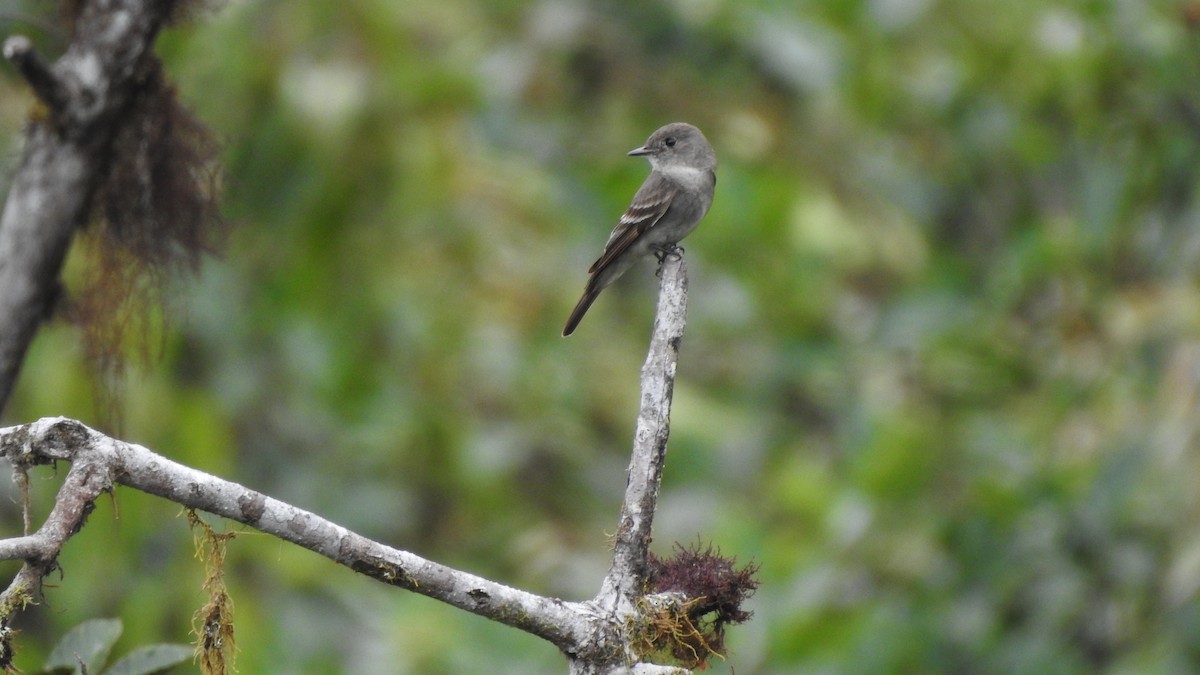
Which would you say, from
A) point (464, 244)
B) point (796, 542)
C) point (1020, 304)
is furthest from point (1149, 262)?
point (464, 244)

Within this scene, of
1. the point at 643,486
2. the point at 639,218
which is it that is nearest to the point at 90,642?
the point at 643,486

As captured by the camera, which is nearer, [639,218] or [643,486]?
[643,486]

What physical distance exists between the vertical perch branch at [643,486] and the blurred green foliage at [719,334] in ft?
6.63

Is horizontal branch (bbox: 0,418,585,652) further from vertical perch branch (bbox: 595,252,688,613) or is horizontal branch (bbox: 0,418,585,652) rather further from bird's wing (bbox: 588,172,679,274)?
bird's wing (bbox: 588,172,679,274)

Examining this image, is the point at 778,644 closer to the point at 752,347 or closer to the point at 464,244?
the point at 464,244

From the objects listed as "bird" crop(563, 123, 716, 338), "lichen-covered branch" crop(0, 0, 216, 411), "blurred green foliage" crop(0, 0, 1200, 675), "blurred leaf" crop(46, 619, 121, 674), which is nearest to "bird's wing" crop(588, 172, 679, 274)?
"bird" crop(563, 123, 716, 338)

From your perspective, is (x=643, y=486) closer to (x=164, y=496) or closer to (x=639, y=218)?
(x=164, y=496)

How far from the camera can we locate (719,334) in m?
8.83

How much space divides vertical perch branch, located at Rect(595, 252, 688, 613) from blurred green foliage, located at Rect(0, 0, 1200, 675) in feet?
6.63

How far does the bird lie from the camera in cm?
635

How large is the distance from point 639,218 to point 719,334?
256cm

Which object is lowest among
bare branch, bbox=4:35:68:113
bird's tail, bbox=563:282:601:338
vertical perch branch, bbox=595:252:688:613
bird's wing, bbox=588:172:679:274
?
vertical perch branch, bbox=595:252:688:613

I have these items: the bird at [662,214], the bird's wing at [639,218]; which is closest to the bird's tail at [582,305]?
the bird at [662,214]

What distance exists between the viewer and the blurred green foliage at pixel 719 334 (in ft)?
19.3
